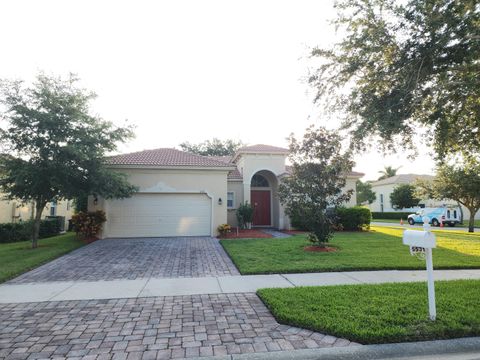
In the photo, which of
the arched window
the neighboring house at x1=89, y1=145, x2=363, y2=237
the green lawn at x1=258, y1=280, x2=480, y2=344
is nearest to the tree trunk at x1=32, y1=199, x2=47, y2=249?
the neighboring house at x1=89, y1=145, x2=363, y2=237

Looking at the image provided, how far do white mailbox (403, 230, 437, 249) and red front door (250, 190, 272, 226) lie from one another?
16.1m

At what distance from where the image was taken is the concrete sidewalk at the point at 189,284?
18.8ft

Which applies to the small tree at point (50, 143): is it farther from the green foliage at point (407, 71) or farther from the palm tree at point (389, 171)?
the palm tree at point (389, 171)

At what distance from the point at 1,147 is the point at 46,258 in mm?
5280

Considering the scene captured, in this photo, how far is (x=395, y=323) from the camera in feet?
13.3

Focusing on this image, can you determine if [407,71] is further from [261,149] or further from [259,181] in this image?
[259,181]

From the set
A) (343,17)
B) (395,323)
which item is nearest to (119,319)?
(395,323)

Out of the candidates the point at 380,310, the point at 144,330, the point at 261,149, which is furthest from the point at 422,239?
the point at 261,149

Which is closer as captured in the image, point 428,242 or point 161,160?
point 428,242

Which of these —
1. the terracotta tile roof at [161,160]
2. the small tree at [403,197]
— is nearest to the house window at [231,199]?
the terracotta tile roof at [161,160]

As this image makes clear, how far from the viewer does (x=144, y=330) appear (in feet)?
13.4

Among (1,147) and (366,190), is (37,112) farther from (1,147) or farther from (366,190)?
(366,190)

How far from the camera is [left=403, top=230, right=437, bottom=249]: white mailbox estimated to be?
13.4 ft

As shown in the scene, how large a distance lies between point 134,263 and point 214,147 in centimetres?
3861
